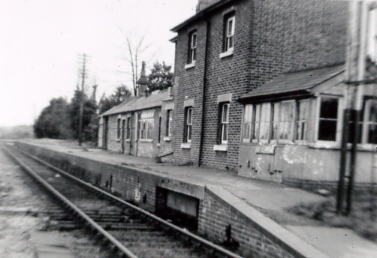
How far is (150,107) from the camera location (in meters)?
27.0

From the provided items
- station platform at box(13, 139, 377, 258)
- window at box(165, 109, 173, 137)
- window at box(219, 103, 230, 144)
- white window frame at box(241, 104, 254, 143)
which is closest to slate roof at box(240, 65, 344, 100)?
white window frame at box(241, 104, 254, 143)

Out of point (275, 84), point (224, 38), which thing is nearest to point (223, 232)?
point (275, 84)

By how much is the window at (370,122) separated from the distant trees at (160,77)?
40.9 m

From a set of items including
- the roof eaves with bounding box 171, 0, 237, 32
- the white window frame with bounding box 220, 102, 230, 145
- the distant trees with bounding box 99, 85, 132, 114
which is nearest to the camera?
the white window frame with bounding box 220, 102, 230, 145

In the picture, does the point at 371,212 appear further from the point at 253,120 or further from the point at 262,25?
the point at 262,25

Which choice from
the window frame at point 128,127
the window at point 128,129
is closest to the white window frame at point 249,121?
the window frame at point 128,127

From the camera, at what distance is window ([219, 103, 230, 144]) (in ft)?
52.0

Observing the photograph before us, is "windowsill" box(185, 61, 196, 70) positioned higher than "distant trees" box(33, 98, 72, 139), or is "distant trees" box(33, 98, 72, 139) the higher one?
"windowsill" box(185, 61, 196, 70)

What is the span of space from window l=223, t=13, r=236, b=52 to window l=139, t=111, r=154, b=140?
11567 millimetres

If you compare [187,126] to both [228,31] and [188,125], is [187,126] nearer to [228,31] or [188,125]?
[188,125]

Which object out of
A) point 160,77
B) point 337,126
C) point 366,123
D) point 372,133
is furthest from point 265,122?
point 160,77

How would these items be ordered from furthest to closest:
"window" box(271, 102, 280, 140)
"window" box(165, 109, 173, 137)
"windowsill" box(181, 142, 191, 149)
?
"window" box(165, 109, 173, 137) → "windowsill" box(181, 142, 191, 149) → "window" box(271, 102, 280, 140)

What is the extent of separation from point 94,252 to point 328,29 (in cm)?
1114

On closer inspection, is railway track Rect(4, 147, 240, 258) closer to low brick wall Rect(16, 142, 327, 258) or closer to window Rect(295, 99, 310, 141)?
low brick wall Rect(16, 142, 327, 258)
